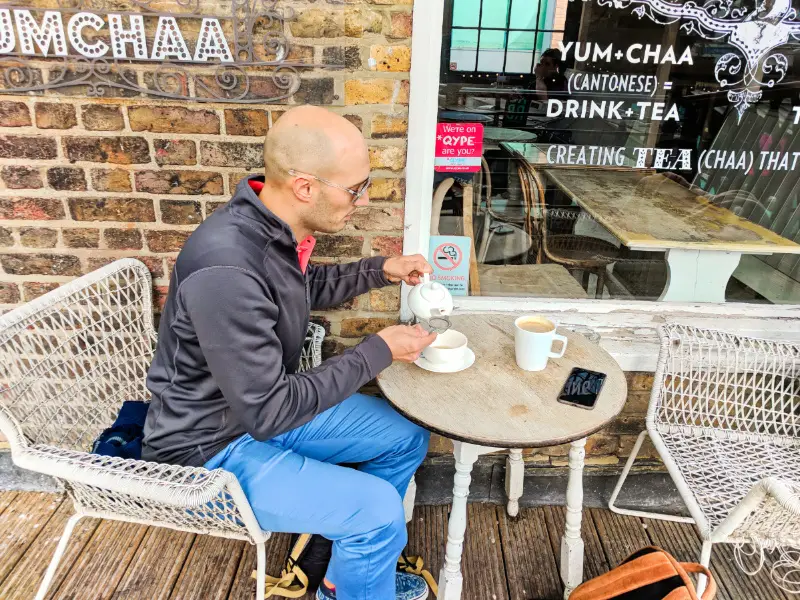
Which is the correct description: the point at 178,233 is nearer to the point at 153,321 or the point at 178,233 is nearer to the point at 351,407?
the point at 153,321

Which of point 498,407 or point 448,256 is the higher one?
point 448,256

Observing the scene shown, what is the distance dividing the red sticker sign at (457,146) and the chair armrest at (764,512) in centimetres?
139

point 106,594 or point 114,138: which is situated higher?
point 114,138

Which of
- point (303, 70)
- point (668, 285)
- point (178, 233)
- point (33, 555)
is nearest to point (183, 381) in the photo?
point (178, 233)

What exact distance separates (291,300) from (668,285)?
162cm

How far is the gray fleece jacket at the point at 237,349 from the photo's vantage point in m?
1.40

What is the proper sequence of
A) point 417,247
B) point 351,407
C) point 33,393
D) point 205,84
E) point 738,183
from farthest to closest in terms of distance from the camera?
1. point 738,183
2. point 417,247
3. point 351,407
4. point 205,84
5. point 33,393

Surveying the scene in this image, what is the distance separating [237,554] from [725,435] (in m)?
1.84

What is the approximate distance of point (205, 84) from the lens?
1.89 metres

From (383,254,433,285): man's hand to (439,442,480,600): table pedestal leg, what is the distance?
561mm

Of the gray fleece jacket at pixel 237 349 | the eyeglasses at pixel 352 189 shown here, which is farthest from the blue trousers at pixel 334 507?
the eyeglasses at pixel 352 189

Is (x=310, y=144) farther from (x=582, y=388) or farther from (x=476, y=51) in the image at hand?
(x=582, y=388)

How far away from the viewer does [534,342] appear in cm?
179

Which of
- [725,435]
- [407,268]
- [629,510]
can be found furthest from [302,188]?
[629,510]
